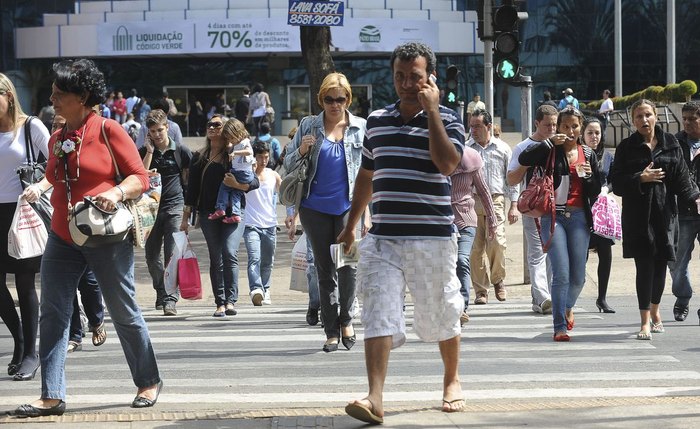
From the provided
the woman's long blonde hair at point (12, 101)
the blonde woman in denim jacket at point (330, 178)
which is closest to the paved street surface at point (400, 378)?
the blonde woman in denim jacket at point (330, 178)

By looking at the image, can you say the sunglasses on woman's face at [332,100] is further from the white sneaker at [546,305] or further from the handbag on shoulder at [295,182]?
the white sneaker at [546,305]

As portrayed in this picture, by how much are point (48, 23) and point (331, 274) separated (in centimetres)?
4747

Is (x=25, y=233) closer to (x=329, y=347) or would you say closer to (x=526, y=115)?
(x=329, y=347)

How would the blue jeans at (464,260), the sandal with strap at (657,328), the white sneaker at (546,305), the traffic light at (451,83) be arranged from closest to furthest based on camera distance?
1. the sandal with strap at (657,328)
2. the blue jeans at (464,260)
3. the white sneaker at (546,305)
4. the traffic light at (451,83)

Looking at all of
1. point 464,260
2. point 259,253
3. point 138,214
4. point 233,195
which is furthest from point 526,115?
point 138,214

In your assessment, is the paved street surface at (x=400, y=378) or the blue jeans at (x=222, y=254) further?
the blue jeans at (x=222, y=254)

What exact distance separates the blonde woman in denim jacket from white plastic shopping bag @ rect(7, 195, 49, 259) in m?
1.93

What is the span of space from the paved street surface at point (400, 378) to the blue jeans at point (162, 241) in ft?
2.45

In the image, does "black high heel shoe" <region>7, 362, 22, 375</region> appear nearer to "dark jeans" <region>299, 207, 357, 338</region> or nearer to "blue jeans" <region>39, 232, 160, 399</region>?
"blue jeans" <region>39, 232, 160, 399</region>

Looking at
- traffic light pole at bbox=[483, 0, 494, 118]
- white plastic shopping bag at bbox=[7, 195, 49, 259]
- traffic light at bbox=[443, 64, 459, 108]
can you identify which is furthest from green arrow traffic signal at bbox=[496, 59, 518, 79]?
traffic light at bbox=[443, 64, 459, 108]

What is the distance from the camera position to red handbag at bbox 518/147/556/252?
9648mm

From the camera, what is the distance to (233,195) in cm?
1205

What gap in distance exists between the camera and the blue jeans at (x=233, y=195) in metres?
12.0

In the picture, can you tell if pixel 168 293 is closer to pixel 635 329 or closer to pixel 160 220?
pixel 160 220
